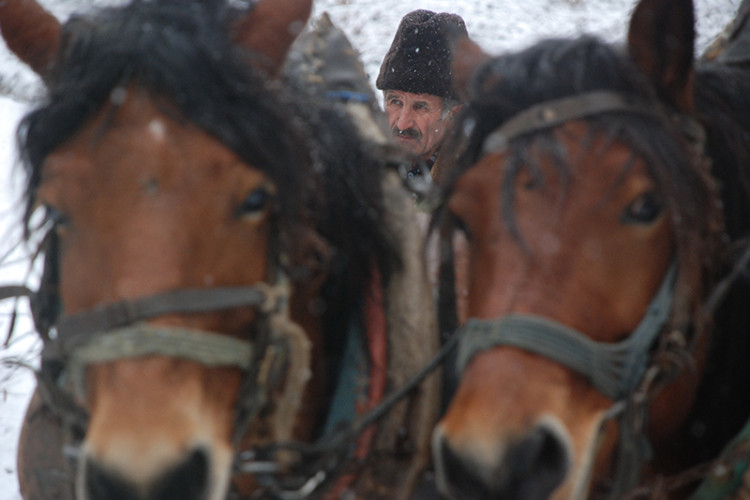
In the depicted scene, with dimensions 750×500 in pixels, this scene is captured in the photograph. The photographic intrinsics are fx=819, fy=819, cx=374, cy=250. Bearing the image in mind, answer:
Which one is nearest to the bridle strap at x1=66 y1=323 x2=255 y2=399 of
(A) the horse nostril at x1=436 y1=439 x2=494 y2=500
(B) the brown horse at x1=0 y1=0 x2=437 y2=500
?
(B) the brown horse at x1=0 y1=0 x2=437 y2=500

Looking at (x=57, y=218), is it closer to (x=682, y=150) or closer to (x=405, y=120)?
(x=682, y=150)

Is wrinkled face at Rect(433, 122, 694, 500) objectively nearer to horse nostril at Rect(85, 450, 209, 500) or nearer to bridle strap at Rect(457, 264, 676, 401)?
bridle strap at Rect(457, 264, 676, 401)

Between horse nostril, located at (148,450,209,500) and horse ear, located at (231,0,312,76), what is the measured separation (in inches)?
33.8

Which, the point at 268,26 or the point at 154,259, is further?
the point at 268,26

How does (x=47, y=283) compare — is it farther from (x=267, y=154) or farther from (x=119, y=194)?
(x=267, y=154)

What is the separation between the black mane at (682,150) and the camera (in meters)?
1.73

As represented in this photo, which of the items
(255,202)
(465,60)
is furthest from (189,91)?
(465,60)

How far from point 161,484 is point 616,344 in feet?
3.03

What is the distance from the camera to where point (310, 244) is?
1871mm

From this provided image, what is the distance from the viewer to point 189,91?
5.49 feet

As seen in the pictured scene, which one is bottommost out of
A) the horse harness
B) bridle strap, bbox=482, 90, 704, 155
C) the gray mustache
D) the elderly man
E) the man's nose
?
the gray mustache

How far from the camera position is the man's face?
4.23 m

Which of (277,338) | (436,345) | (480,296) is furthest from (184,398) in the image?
(436,345)

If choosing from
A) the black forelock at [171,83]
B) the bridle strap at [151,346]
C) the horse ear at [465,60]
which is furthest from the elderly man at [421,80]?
the bridle strap at [151,346]
